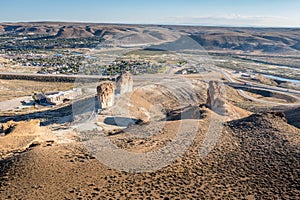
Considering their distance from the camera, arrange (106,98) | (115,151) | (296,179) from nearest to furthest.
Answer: (296,179)
(115,151)
(106,98)

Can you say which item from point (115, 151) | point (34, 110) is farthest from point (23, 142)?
point (34, 110)

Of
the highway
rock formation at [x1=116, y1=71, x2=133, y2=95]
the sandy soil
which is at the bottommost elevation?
the highway

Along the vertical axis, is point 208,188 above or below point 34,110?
above

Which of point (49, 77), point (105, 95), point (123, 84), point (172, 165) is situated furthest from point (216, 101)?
point (49, 77)

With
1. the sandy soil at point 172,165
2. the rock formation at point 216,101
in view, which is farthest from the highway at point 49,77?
the sandy soil at point 172,165

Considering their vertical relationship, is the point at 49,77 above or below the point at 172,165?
below

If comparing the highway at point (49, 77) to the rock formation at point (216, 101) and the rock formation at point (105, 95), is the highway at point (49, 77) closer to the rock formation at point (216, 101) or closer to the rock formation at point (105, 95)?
the rock formation at point (105, 95)

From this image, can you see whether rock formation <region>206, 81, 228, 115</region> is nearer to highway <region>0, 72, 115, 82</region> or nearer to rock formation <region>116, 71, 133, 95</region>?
rock formation <region>116, 71, 133, 95</region>

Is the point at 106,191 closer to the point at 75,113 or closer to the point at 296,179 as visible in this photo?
the point at 296,179

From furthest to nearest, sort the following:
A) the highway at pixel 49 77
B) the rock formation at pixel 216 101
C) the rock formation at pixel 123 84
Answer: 1. the highway at pixel 49 77
2. the rock formation at pixel 123 84
3. the rock formation at pixel 216 101

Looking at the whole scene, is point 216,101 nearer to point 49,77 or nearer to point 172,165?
point 172,165

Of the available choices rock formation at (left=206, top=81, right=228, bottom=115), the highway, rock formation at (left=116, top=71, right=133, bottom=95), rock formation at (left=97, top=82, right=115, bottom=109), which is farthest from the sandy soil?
the highway
